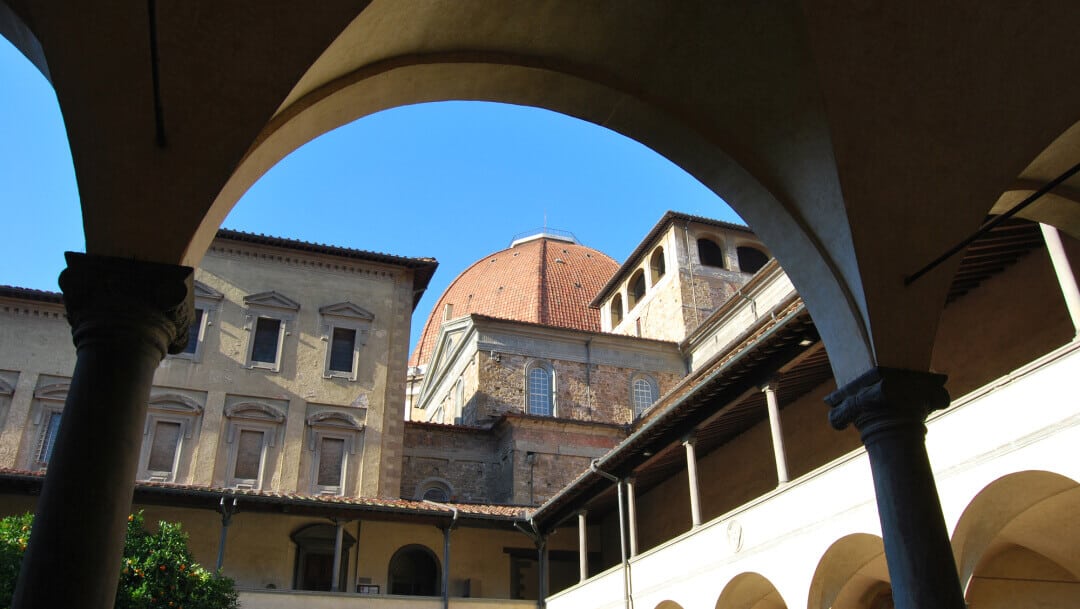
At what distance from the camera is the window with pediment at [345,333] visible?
2575 centimetres

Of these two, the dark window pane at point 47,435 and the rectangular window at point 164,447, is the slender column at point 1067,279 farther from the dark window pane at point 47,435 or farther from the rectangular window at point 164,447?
the dark window pane at point 47,435

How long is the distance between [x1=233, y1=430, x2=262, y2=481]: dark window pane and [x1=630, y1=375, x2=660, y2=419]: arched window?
40.2 feet

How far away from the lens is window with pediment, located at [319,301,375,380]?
84.5 feet

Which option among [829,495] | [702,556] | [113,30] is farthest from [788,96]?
[702,556]

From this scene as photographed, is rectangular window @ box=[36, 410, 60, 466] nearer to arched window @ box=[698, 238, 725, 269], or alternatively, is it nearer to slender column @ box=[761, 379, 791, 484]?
slender column @ box=[761, 379, 791, 484]

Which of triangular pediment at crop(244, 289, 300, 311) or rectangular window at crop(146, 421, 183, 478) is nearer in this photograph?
rectangular window at crop(146, 421, 183, 478)

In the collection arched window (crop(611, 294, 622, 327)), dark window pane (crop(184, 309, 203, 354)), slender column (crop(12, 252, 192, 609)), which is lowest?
slender column (crop(12, 252, 192, 609))

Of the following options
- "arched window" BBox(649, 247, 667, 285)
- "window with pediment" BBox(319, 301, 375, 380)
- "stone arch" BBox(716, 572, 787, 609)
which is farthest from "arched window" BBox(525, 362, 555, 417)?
"stone arch" BBox(716, 572, 787, 609)

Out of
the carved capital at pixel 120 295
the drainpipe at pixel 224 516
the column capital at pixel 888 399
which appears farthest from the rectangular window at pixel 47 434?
the column capital at pixel 888 399

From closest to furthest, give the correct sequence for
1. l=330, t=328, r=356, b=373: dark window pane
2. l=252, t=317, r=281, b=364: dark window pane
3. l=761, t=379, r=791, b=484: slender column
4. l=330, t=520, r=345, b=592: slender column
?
l=761, t=379, r=791, b=484: slender column → l=330, t=520, r=345, b=592: slender column → l=252, t=317, r=281, b=364: dark window pane → l=330, t=328, r=356, b=373: dark window pane

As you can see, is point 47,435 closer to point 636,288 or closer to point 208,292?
point 208,292

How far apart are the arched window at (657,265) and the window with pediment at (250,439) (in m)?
15.3

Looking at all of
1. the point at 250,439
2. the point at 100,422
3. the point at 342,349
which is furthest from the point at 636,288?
the point at 100,422

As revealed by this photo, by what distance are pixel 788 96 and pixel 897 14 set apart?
0.75 meters
